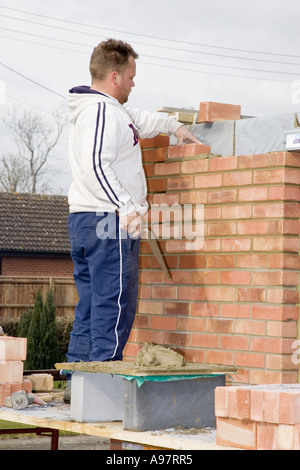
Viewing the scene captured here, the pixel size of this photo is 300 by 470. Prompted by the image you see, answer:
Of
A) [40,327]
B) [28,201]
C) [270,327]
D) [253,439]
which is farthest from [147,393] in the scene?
[28,201]

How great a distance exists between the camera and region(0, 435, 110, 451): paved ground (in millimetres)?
10484

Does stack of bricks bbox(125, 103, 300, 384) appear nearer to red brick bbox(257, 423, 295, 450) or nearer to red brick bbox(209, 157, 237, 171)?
red brick bbox(209, 157, 237, 171)

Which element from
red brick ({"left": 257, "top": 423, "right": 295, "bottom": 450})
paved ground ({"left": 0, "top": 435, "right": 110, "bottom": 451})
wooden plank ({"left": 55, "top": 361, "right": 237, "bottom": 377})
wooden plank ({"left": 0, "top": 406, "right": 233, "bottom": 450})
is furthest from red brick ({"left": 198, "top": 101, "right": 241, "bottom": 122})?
paved ground ({"left": 0, "top": 435, "right": 110, "bottom": 451})

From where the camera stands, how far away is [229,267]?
16.0 ft

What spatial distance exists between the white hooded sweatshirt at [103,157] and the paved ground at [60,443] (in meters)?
6.33

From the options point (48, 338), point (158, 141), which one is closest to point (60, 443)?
point (158, 141)

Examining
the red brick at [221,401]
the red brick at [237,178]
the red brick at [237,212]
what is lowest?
the red brick at [221,401]

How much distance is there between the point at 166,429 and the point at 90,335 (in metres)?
1.03

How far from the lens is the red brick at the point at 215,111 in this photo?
529cm

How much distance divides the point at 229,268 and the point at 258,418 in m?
1.54

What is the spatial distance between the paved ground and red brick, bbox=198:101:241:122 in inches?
242

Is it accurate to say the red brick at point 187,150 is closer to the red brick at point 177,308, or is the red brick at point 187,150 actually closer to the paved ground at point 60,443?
the red brick at point 177,308

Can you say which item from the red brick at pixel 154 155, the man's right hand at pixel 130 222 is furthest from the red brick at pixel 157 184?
the man's right hand at pixel 130 222

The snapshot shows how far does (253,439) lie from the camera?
3.46 meters
